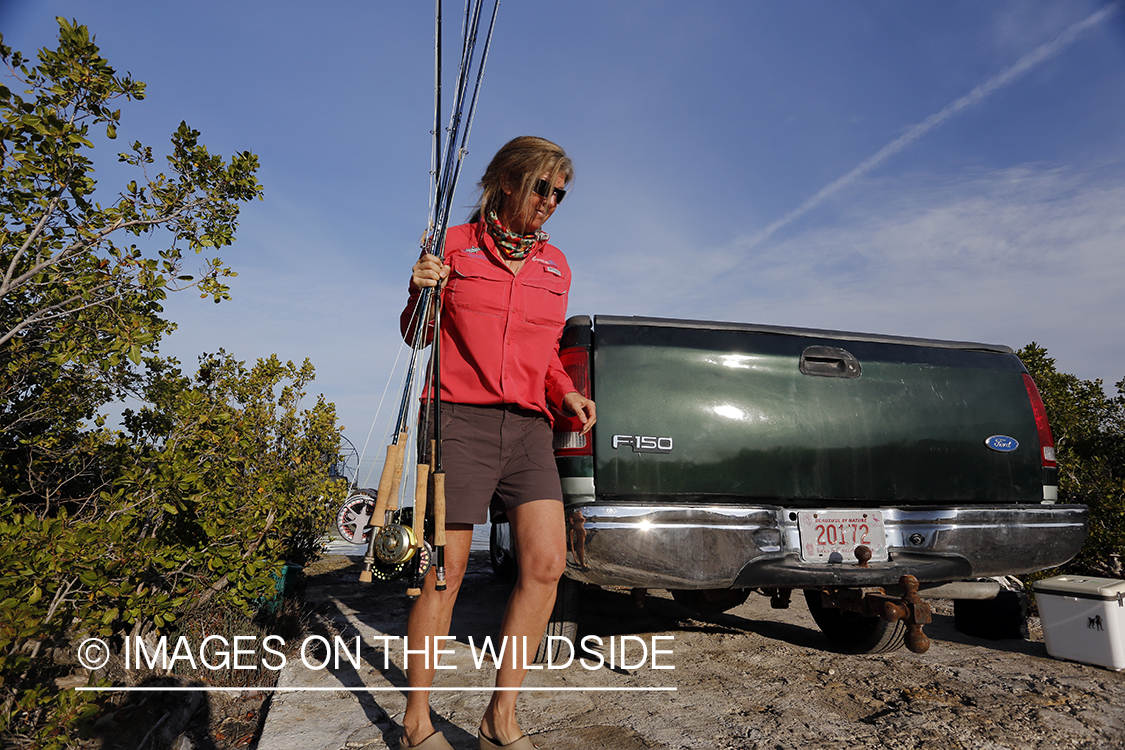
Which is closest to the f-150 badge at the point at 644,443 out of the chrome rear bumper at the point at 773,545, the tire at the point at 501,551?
the chrome rear bumper at the point at 773,545

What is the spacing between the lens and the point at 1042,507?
2680 mm

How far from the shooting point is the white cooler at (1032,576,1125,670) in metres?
2.92

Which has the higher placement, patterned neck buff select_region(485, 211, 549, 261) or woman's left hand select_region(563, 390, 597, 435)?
patterned neck buff select_region(485, 211, 549, 261)

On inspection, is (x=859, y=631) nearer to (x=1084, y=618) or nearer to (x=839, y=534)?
(x=1084, y=618)

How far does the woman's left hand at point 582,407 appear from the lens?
7.41 feet

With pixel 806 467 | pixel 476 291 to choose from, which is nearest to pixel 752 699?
pixel 806 467

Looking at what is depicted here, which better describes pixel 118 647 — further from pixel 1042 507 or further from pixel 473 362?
pixel 1042 507

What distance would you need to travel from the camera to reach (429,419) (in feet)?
6.82

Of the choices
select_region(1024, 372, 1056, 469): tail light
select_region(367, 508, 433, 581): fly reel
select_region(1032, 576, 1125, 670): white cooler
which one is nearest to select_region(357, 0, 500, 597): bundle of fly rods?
select_region(367, 508, 433, 581): fly reel

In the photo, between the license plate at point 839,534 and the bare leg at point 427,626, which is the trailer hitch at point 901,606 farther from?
the bare leg at point 427,626

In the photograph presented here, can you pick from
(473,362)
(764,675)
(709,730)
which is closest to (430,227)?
(473,362)

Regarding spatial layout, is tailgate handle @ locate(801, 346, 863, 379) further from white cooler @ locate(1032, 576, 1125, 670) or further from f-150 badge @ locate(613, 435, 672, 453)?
white cooler @ locate(1032, 576, 1125, 670)

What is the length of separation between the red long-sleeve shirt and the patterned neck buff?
0.03 m

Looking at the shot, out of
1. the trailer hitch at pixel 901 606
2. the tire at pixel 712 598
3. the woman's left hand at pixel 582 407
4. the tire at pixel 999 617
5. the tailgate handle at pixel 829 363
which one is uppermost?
the tailgate handle at pixel 829 363
